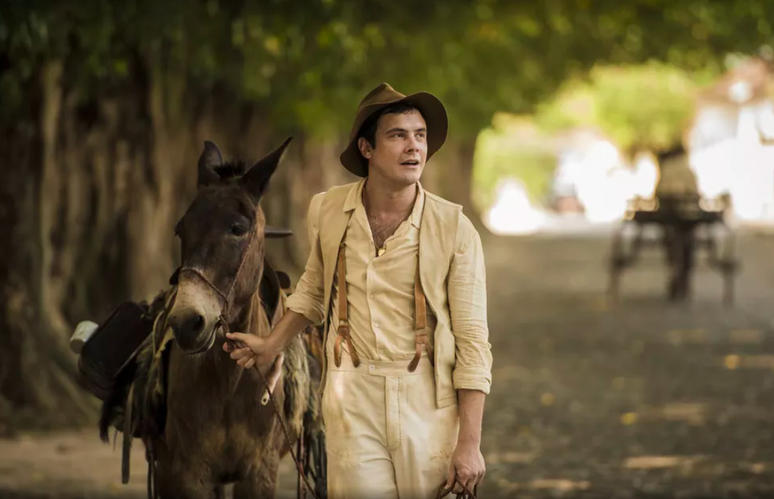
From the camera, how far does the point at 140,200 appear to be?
15.0 meters

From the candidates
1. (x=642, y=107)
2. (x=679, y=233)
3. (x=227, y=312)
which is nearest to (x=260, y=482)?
(x=227, y=312)

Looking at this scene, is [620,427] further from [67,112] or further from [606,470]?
[67,112]

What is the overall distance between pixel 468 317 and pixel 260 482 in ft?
4.58

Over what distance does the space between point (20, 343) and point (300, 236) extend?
63.3 feet

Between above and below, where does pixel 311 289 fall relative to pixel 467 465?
above

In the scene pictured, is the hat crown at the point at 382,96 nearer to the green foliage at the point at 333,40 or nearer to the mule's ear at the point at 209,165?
the mule's ear at the point at 209,165

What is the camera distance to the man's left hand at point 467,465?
453 cm

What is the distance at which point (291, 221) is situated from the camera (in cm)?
→ 2808

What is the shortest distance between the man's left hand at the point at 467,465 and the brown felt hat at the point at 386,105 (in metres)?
1.05

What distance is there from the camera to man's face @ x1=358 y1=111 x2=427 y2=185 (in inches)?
185

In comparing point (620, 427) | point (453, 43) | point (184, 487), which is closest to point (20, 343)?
point (620, 427)

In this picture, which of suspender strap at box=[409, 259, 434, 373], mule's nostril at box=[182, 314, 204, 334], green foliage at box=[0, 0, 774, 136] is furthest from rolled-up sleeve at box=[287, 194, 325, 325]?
green foliage at box=[0, 0, 774, 136]

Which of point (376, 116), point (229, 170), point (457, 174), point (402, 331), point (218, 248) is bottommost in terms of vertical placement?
point (457, 174)

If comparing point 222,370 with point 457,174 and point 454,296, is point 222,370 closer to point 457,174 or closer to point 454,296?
point 454,296
